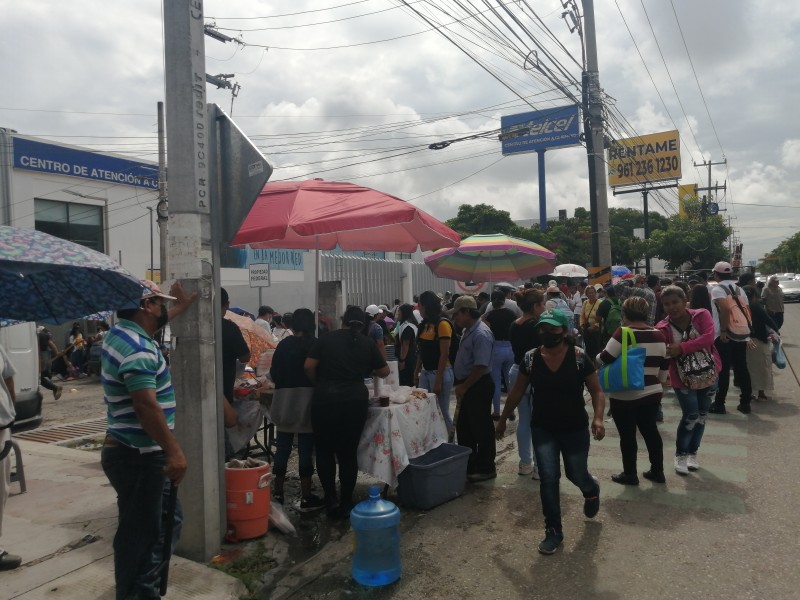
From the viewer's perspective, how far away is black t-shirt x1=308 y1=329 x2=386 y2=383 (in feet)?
16.3

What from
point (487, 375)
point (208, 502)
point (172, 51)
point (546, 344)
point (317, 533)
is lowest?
point (317, 533)

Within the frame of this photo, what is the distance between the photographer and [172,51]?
4.27m

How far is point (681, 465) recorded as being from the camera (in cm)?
580

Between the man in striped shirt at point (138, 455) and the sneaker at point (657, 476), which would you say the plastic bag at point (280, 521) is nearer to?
the man in striped shirt at point (138, 455)

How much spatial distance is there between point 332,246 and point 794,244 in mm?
107947

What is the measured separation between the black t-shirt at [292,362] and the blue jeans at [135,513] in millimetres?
2070

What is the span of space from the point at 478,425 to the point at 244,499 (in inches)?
92.5

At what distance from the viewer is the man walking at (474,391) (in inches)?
225

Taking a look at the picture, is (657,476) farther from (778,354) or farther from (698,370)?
(778,354)

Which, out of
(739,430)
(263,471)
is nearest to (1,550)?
(263,471)

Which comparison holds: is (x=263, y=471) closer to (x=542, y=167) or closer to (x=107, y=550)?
(x=107, y=550)

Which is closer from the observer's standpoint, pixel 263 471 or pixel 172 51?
pixel 172 51

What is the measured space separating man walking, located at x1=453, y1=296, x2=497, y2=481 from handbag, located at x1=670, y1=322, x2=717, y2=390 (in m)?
1.80

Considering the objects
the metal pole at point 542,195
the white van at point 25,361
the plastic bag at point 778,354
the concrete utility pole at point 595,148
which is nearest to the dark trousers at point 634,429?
the plastic bag at point 778,354
